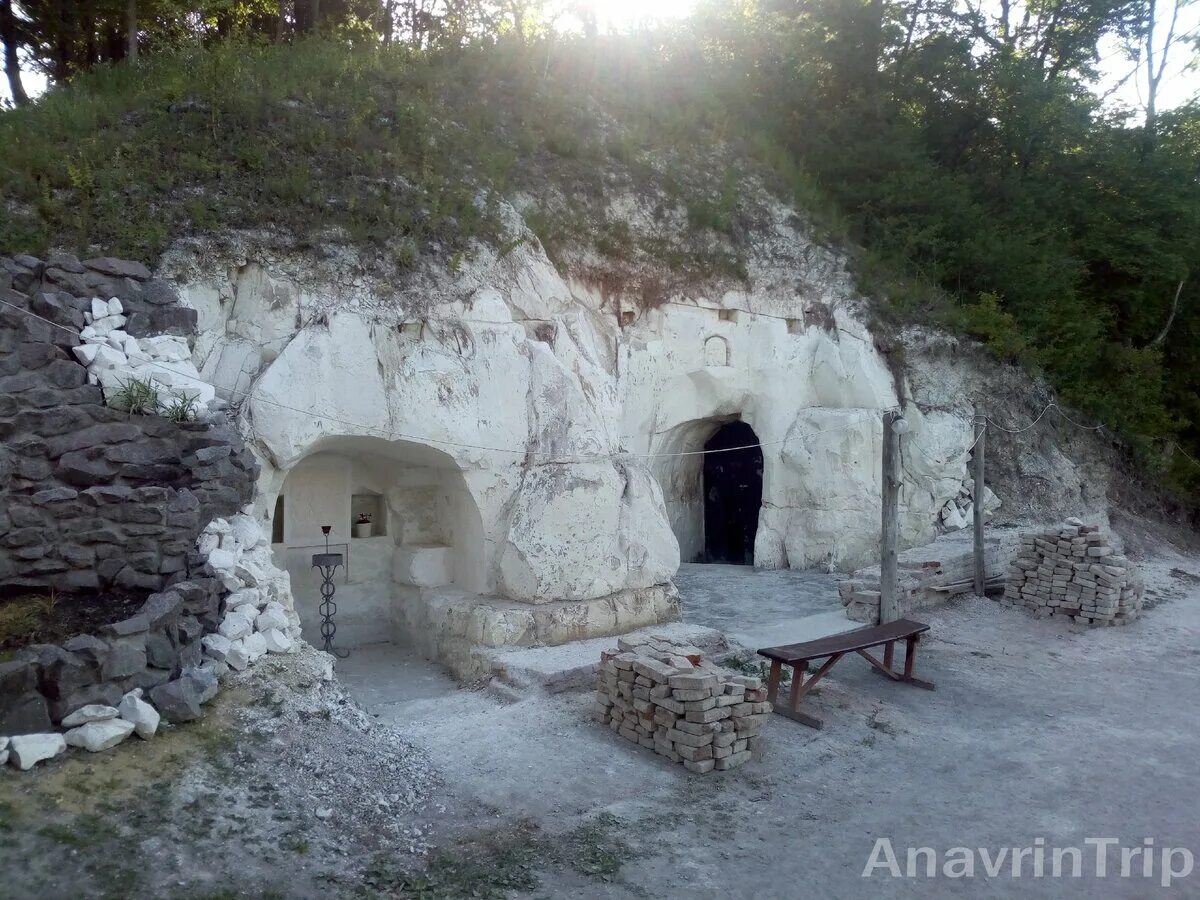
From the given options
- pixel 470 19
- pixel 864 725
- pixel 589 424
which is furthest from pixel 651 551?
pixel 470 19

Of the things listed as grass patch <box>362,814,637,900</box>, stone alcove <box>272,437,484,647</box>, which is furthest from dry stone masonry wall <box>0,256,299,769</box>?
stone alcove <box>272,437,484,647</box>

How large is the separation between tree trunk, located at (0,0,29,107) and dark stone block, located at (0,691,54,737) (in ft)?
41.9

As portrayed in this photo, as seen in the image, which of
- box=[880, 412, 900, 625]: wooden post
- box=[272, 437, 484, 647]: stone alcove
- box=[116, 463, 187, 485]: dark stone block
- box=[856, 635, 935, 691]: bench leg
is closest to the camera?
box=[116, 463, 187, 485]: dark stone block

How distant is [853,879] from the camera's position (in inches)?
201

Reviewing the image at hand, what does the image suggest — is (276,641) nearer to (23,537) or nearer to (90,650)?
(90,650)

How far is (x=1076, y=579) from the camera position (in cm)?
1092

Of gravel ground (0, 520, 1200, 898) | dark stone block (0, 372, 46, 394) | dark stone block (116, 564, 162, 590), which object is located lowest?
gravel ground (0, 520, 1200, 898)

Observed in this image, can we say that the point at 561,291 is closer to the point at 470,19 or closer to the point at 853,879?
the point at 853,879

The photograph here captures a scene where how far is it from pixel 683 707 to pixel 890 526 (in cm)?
Result: 442

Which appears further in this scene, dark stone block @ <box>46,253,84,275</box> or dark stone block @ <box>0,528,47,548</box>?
dark stone block @ <box>46,253,84,275</box>

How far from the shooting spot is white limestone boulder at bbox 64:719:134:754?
5.14m

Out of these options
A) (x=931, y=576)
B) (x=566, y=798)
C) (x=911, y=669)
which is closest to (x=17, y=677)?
(x=566, y=798)

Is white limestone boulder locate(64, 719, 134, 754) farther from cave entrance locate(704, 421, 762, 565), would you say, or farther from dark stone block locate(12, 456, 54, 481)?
cave entrance locate(704, 421, 762, 565)

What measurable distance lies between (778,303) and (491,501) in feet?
21.3
